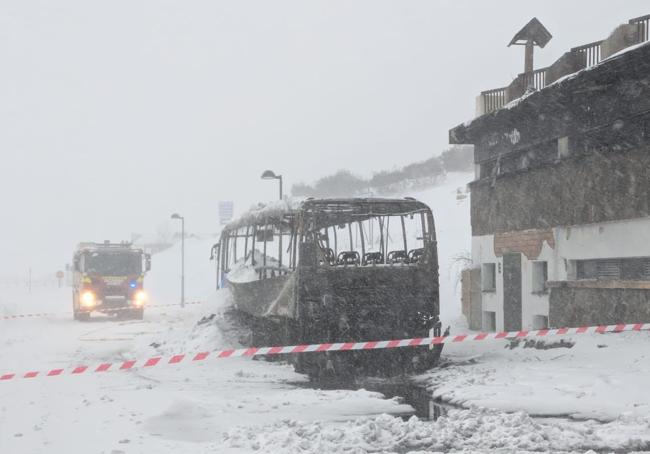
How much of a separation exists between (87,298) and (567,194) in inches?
729

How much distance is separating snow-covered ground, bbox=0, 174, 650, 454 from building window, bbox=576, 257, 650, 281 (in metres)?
1.55

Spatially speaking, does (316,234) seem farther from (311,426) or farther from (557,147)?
(557,147)

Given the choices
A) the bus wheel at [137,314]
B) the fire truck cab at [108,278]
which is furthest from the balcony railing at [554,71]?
the bus wheel at [137,314]

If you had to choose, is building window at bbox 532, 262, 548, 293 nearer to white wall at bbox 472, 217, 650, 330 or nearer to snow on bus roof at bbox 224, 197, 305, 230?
white wall at bbox 472, 217, 650, 330

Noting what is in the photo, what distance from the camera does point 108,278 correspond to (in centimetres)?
2834

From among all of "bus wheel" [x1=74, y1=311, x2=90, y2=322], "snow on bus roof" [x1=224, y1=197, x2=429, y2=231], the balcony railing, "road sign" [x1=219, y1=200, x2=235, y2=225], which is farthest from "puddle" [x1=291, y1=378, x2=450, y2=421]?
"road sign" [x1=219, y1=200, x2=235, y2=225]

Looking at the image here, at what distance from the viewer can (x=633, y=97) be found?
45.8 feet

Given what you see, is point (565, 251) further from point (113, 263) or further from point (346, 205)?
point (113, 263)

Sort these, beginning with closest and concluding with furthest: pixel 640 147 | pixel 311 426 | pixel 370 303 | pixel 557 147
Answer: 1. pixel 311 426
2. pixel 370 303
3. pixel 640 147
4. pixel 557 147

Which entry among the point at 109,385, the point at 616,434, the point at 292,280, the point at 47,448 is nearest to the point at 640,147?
the point at 292,280

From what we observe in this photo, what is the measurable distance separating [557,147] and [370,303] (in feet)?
21.6

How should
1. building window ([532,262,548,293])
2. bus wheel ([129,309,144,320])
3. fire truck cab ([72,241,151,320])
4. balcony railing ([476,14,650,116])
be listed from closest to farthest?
balcony railing ([476,14,650,116])
building window ([532,262,548,293])
fire truck cab ([72,241,151,320])
bus wheel ([129,309,144,320])

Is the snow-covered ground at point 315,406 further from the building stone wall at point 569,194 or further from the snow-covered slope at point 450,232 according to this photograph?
the snow-covered slope at point 450,232

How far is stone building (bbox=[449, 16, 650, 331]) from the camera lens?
14.0 metres
